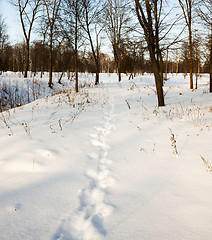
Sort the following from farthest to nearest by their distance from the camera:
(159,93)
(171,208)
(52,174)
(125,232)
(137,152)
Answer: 1. (159,93)
2. (137,152)
3. (52,174)
4. (171,208)
5. (125,232)

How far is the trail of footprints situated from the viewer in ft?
4.25

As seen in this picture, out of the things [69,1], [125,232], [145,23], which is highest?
[69,1]

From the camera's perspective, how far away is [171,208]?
1546mm

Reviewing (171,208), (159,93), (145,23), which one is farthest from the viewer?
(159,93)

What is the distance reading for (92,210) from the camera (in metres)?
1.56

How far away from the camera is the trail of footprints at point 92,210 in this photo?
1294 mm

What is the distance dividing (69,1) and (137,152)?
1140 cm

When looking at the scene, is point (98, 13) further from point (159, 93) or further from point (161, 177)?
point (161, 177)

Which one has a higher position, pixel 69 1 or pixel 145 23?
pixel 69 1

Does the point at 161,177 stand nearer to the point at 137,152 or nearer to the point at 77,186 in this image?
the point at 137,152

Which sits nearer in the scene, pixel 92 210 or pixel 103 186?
pixel 92 210

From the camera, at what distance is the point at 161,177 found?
208 centimetres

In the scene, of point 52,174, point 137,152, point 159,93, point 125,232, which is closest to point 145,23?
point 159,93

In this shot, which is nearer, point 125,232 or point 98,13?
point 125,232
